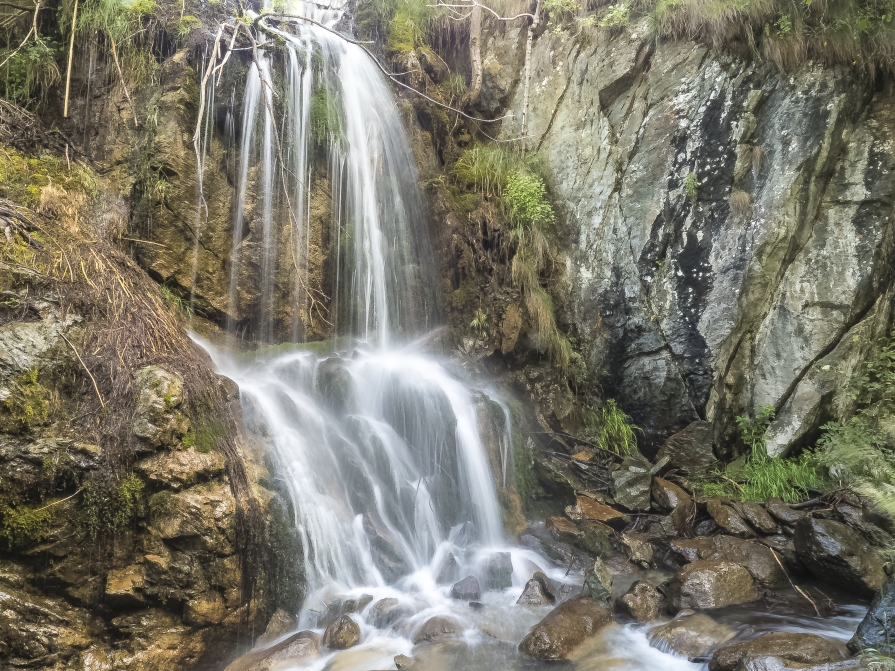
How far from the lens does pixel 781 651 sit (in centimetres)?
337

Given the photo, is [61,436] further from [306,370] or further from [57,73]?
[57,73]

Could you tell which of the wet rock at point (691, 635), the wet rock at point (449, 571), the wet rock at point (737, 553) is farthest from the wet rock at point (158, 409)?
the wet rock at point (737, 553)

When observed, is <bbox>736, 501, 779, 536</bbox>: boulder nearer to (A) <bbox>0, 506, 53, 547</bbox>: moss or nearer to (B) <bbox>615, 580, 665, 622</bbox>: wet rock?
(B) <bbox>615, 580, 665, 622</bbox>: wet rock

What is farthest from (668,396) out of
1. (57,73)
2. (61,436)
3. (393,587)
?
(57,73)

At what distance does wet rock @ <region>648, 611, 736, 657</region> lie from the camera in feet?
12.6

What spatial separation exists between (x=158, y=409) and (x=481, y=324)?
4.52 metres

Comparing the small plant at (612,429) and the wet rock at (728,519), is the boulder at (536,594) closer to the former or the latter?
the wet rock at (728,519)

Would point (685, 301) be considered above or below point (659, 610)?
above

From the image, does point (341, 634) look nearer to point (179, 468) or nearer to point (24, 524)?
point (179, 468)

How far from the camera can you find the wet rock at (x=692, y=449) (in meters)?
6.50

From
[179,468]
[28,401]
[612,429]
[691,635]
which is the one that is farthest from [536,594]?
[28,401]

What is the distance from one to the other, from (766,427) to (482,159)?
5588 millimetres

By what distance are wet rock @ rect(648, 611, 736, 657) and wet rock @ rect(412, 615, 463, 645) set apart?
158 centimetres

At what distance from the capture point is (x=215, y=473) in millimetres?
4176
